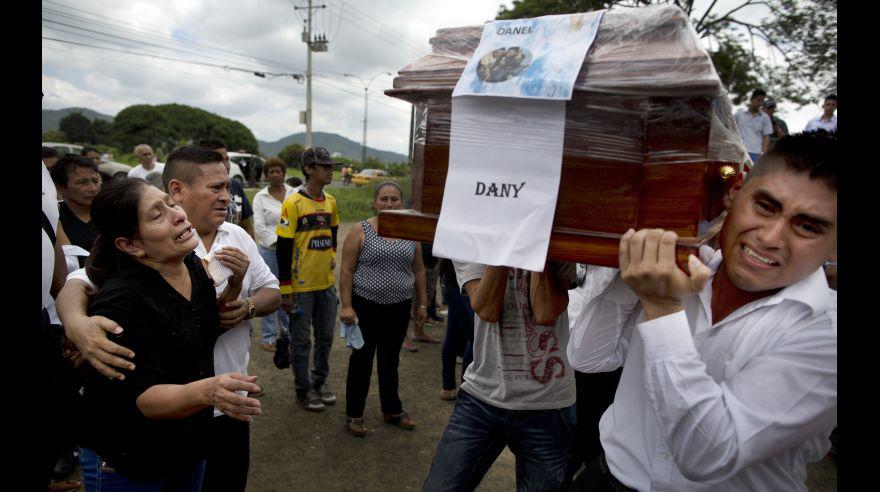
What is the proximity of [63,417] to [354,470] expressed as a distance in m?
1.96

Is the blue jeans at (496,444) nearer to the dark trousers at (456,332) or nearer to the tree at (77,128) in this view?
the dark trousers at (456,332)

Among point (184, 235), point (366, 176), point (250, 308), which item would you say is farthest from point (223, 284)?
point (366, 176)

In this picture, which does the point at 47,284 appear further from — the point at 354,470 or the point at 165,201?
the point at 354,470

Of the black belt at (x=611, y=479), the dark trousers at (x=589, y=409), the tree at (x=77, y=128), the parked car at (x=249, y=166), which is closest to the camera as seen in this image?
the black belt at (x=611, y=479)

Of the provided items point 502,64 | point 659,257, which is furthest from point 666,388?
point 502,64

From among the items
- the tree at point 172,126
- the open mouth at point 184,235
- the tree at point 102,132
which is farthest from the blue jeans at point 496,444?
the tree at point 102,132

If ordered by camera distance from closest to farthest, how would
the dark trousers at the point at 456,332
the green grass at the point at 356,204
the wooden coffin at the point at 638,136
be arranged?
1. the wooden coffin at the point at 638,136
2. the dark trousers at the point at 456,332
3. the green grass at the point at 356,204

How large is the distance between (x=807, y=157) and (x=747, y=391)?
55 cm

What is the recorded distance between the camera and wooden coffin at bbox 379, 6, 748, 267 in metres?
1.10

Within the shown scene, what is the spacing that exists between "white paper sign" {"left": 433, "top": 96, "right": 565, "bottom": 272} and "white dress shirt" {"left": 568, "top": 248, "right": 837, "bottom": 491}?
35cm

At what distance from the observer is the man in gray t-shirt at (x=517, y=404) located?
225 centimetres

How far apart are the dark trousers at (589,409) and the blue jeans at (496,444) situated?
81 centimetres

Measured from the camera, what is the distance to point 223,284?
230 cm

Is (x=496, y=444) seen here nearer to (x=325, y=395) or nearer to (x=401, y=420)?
(x=401, y=420)
